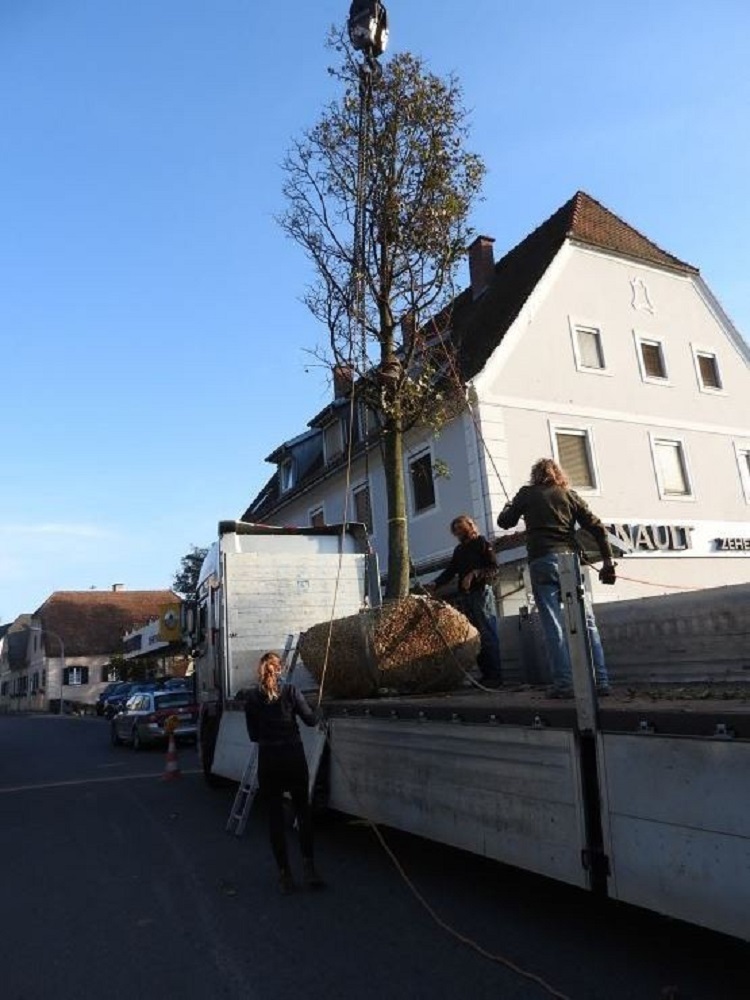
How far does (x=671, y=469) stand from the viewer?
21.3m

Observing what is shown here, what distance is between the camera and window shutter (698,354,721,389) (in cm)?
2312

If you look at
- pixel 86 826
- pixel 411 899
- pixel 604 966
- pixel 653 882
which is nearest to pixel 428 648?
pixel 411 899

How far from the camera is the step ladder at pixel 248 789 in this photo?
7645mm

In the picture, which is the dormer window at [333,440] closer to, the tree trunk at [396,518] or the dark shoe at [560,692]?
the tree trunk at [396,518]

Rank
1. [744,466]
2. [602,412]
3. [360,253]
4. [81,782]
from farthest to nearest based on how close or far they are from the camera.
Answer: [744,466] < [602,412] < [81,782] < [360,253]

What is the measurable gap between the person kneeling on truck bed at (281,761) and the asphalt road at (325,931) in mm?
255

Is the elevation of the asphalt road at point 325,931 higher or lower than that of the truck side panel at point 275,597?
lower

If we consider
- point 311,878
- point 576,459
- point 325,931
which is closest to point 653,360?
point 576,459

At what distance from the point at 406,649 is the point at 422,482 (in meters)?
14.2

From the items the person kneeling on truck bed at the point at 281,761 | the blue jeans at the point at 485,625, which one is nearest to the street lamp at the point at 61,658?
the blue jeans at the point at 485,625

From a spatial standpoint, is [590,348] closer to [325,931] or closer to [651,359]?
[651,359]

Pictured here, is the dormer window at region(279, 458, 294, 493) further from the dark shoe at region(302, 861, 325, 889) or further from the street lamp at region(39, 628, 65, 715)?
the street lamp at region(39, 628, 65, 715)

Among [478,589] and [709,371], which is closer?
[478,589]

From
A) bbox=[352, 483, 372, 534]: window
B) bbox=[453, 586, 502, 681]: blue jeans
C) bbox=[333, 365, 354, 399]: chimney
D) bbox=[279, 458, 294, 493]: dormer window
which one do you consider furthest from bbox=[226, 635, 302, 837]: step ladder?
bbox=[279, 458, 294, 493]: dormer window
